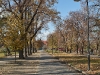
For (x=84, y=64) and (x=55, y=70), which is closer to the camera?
(x=55, y=70)

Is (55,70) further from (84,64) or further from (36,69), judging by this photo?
(84,64)

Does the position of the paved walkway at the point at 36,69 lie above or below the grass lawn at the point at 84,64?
below

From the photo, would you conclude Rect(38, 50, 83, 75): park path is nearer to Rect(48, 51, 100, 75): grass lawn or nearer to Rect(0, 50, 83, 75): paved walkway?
Rect(0, 50, 83, 75): paved walkway

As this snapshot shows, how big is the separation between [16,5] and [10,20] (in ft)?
35.2

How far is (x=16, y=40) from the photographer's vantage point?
33.7m

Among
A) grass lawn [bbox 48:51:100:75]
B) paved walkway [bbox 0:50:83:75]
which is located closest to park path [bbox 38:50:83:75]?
paved walkway [bbox 0:50:83:75]

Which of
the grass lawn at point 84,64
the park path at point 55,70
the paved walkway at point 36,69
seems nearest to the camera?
the park path at point 55,70

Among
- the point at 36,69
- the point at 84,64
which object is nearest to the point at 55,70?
the point at 36,69

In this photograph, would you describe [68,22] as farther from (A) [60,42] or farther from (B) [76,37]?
(A) [60,42]

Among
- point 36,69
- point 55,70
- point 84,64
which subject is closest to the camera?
point 55,70

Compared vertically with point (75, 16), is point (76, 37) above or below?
below

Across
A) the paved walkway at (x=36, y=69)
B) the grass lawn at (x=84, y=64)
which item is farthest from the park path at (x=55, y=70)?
the grass lawn at (x=84, y=64)

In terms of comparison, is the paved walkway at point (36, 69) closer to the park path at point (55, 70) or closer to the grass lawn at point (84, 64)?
the park path at point (55, 70)

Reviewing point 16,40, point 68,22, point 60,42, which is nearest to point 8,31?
point 16,40
